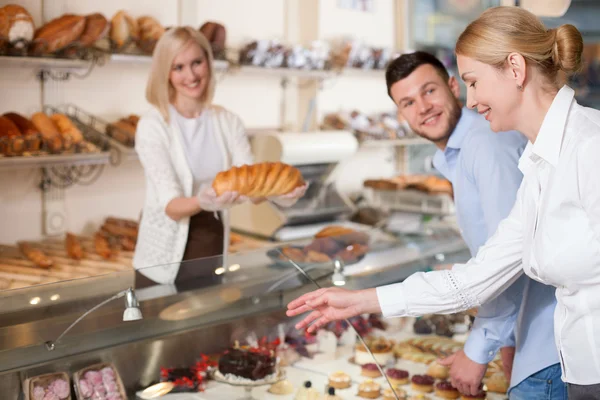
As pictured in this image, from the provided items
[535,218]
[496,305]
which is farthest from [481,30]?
[496,305]

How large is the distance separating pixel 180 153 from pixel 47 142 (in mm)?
971

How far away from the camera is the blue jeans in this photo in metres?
1.74

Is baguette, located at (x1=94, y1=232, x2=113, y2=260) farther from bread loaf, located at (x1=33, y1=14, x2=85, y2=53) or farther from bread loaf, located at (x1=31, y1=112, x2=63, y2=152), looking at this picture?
bread loaf, located at (x1=33, y1=14, x2=85, y2=53)

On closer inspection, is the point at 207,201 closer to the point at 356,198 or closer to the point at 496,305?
the point at 496,305

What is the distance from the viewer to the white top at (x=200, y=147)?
8.80 feet

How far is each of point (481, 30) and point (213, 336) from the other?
1.13 metres

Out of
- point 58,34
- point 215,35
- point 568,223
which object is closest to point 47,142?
point 58,34

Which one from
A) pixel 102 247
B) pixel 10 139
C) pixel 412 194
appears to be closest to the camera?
pixel 10 139

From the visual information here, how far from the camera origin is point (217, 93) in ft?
15.1

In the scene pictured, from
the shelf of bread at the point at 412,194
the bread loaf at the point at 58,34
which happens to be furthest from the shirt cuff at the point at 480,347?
the shelf of bread at the point at 412,194

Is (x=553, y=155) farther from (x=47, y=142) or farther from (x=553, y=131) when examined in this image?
(x=47, y=142)

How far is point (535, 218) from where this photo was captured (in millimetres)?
1444

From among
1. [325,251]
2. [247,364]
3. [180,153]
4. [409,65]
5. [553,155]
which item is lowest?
[247,364]

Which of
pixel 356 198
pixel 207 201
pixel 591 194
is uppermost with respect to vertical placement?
pixel 591 194
